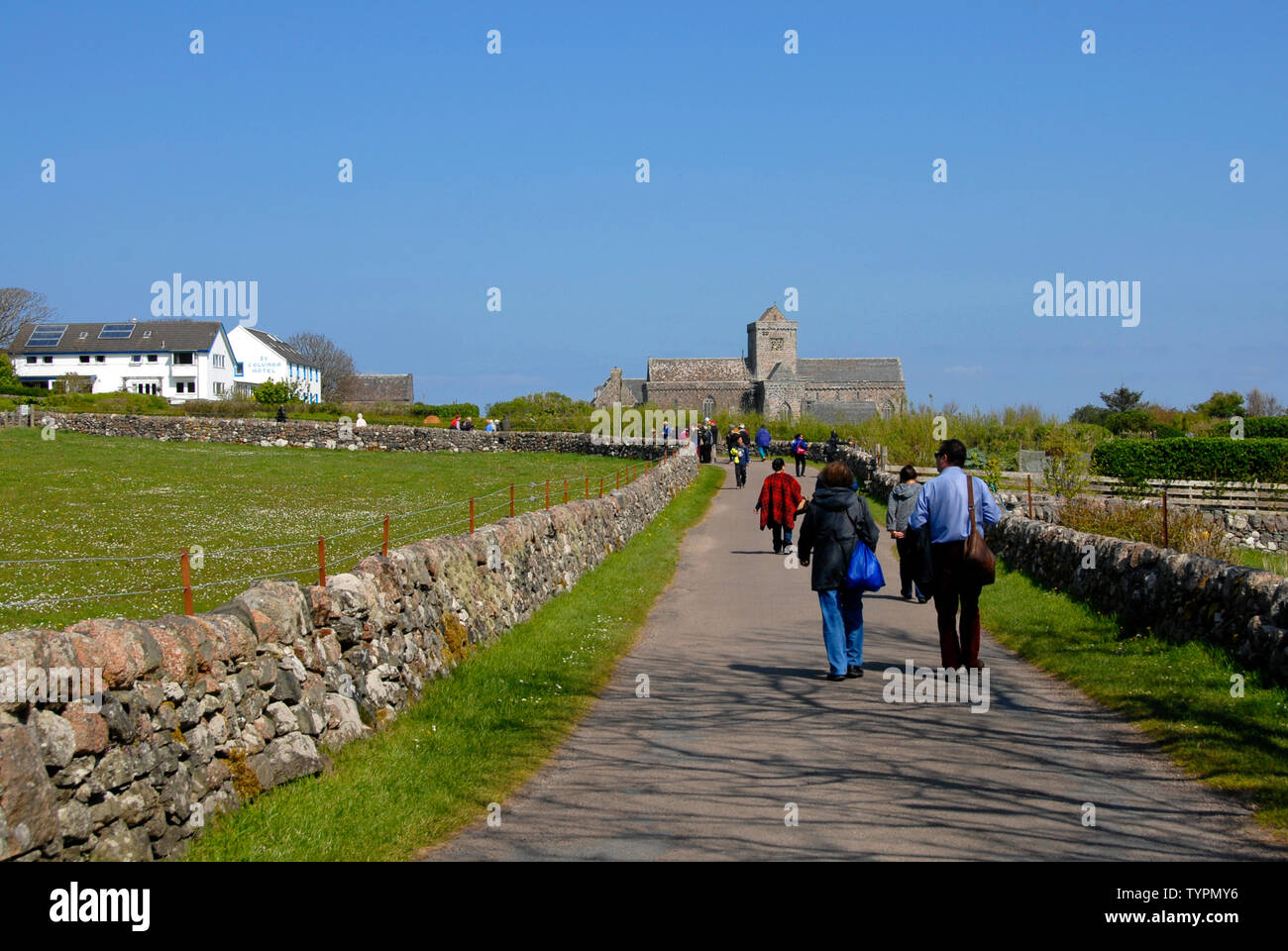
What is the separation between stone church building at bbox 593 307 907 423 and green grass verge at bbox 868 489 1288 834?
358 ft

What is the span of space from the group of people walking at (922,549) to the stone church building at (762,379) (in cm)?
11117

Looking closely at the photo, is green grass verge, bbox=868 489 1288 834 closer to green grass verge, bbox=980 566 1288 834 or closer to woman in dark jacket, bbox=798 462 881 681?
green grass verge, bbox=980 566 1288 834

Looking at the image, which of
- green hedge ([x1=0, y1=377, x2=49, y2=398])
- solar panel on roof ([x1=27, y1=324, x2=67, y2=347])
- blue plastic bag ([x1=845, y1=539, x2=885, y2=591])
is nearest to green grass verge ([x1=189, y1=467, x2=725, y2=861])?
blue plastic bag ([x1=845, y1=539, x2=885, y2=591])

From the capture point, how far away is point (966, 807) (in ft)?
21.0

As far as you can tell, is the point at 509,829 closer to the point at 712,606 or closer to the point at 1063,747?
the point at 1063,747

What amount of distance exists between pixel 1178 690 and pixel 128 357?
10141 cm

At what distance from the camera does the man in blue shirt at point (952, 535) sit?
9.94m

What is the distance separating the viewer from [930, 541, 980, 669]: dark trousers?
9.96 m

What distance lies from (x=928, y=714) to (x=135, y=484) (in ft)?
78.9

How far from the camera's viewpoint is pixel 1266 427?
52.8 meters

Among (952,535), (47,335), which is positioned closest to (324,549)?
(952,535)

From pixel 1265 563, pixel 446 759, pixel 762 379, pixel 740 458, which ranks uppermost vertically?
pixel 762 379

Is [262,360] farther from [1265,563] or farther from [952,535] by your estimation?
[952,535]

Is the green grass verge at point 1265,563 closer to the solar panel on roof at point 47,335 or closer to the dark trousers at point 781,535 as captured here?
the dark trousers at point 781,535
